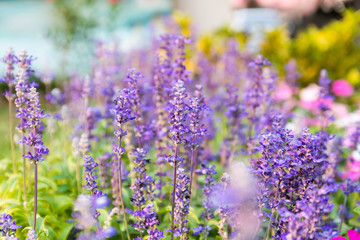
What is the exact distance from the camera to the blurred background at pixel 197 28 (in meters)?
7.72

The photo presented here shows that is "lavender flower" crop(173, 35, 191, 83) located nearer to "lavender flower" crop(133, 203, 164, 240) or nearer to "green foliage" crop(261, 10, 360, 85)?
"lavender flower" crop(133, 203, 164, 240)

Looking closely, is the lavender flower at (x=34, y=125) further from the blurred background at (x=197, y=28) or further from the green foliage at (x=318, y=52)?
the green foliage at (x=318, y=52)

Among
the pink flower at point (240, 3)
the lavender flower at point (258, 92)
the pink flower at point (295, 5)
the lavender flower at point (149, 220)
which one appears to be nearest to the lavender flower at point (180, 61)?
the lavender flower at point (258, 92)

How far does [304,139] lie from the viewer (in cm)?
212

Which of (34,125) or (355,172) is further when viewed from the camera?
(355,172)

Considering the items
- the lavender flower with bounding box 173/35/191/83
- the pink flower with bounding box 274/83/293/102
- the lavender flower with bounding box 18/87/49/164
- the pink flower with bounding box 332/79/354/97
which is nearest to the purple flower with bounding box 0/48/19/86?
the lavender flower with bounding box 18/87/49/164

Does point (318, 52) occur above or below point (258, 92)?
above

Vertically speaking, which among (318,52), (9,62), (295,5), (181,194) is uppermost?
(295,5)

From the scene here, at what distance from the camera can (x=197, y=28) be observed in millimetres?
9938

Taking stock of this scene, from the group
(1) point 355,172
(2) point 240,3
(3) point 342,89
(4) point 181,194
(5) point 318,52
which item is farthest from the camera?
(2) point 240,3

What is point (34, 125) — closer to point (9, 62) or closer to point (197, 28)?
point (9, 62)

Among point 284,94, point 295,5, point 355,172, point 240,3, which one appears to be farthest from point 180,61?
point 295,5

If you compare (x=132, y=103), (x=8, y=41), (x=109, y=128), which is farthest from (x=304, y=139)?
(x=8, y=41)

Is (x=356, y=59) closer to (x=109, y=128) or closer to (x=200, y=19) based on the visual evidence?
(x=109, y=128)
